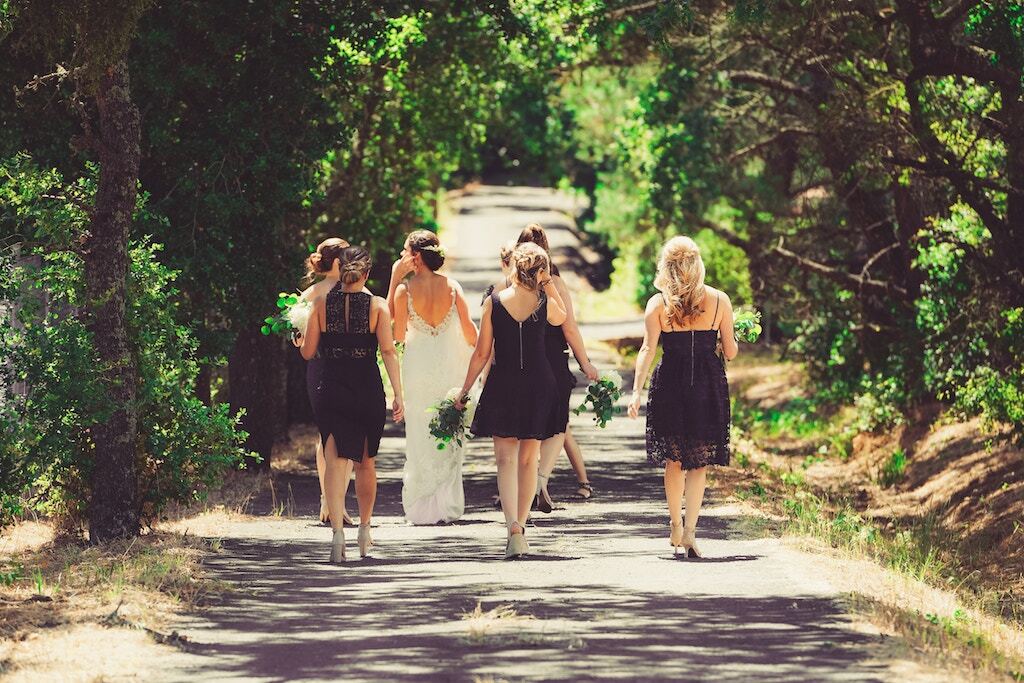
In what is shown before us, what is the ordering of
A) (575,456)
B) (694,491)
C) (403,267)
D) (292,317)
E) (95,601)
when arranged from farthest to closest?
(575,456) < (403,267) < (292,317) < (694,491) < (95,601)

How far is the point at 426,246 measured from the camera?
1225 centimetres

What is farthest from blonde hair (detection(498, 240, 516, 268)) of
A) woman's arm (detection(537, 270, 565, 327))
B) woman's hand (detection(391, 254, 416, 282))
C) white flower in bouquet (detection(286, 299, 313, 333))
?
white flower in bouquet (detection(286, 299, 313, 333))

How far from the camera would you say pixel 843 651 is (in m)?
8.09

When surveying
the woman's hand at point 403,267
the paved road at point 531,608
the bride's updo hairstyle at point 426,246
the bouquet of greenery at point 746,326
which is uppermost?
the bride's updo hairstyle at point 426,246

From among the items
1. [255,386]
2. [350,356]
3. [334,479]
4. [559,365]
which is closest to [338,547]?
[334,479]

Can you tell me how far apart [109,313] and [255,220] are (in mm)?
4145

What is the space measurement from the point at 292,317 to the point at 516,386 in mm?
1959

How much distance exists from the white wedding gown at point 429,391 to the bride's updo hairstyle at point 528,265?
212cm

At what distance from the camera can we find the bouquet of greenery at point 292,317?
1224cm

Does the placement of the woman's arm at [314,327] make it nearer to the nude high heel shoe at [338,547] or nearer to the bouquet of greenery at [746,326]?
the nude high heel shoe at [338,547]

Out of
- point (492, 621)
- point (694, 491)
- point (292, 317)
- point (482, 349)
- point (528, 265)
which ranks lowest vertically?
point (492, 621)

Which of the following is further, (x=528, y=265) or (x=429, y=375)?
(x=429, y=375)

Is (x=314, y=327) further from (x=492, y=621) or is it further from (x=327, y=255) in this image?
(x=492, y=621)

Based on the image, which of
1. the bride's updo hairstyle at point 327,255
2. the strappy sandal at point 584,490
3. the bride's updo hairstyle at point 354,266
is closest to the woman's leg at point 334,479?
the bride's updo hairstyle at point 354,266
